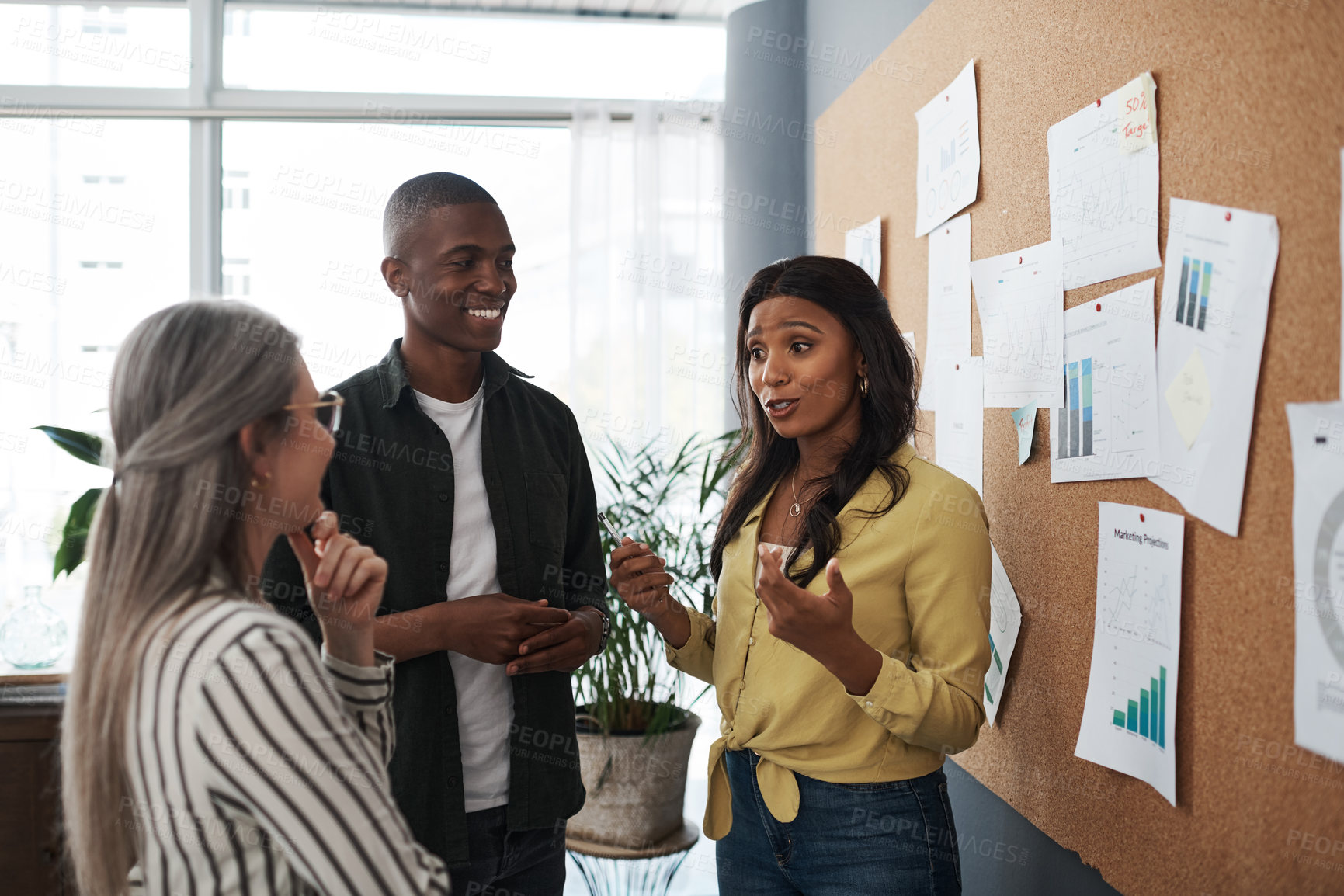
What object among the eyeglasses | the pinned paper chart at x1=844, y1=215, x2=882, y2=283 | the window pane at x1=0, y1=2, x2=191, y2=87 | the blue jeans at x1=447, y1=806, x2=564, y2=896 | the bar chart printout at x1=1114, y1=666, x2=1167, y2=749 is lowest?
the blue jeans at x1=447, y1=806, x2=564, y2=896

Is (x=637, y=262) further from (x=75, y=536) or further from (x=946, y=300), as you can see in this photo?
(x=75, y=536)

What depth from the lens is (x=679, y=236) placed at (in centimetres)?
372

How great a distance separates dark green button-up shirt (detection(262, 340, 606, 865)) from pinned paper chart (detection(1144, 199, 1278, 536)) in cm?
90

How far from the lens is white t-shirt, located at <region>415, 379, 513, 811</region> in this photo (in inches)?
53.6

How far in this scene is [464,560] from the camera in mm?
1419

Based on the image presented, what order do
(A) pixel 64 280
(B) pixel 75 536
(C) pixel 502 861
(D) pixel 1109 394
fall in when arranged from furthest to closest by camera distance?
(A) pixel 64 280, (B) pixel 75 536, (C) pixel 502 861, (D) pixel 1109 394

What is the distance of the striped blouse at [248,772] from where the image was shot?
2.46 ft

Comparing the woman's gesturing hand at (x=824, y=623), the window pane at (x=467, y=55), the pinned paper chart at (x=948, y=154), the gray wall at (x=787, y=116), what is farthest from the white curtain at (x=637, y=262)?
the woman's gesturing hand at (x=824, y=623)

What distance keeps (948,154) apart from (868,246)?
0.53 meters

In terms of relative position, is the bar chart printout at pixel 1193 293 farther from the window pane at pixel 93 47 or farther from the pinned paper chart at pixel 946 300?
the window pane at pixel 93 47

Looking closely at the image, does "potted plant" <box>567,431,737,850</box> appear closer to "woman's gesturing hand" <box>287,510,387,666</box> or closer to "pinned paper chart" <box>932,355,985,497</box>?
"pinned paper chart" <box>932,355,985,497</box>

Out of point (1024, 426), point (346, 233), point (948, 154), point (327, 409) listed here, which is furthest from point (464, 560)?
point (346, 233)

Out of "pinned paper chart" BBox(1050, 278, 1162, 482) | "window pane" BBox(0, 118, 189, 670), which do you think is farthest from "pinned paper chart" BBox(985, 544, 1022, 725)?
"window pane" BBox(0, 118, 189, 670)

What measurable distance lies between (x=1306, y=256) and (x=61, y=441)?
8.62 feet
